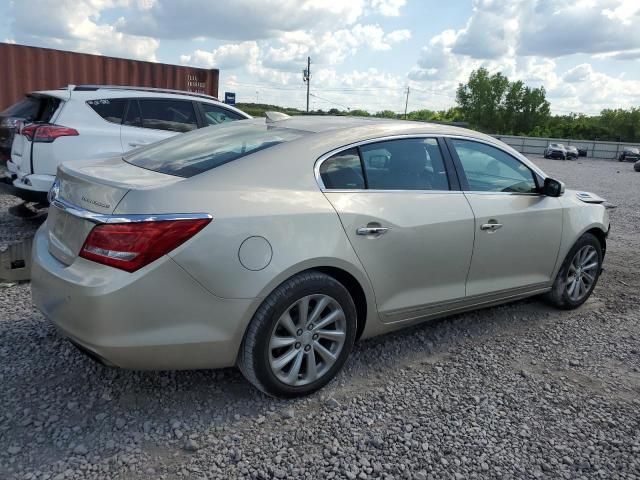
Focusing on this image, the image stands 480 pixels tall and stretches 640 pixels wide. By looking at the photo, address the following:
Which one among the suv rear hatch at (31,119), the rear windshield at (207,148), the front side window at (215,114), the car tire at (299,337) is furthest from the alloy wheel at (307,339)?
the front side window at (215,114)

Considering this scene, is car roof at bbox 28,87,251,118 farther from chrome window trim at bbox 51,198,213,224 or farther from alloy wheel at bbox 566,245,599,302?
alloy wheel at bbox 566,245,599,302

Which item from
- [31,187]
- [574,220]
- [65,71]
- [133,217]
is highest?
[65,71]

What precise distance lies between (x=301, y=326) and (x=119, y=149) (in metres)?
4.48

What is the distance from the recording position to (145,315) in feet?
8.45

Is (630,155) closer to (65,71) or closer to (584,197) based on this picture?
(65,71)

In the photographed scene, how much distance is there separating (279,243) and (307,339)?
0.59 metres

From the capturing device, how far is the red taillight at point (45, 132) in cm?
604

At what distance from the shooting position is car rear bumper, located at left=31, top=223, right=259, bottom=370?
8.34ft

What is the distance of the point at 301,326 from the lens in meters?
3.02

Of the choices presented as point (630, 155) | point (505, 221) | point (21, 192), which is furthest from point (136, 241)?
point (630, 155)

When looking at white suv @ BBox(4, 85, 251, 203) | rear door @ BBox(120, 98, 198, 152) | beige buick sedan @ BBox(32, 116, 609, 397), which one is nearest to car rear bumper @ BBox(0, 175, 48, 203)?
white suv @ BBox(4, 85, 251, 203)

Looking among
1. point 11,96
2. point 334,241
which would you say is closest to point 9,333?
point 334,241

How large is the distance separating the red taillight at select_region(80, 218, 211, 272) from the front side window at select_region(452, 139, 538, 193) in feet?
7.02

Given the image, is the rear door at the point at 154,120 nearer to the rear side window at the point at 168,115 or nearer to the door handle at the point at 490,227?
the rear side window at the point at 168,115
